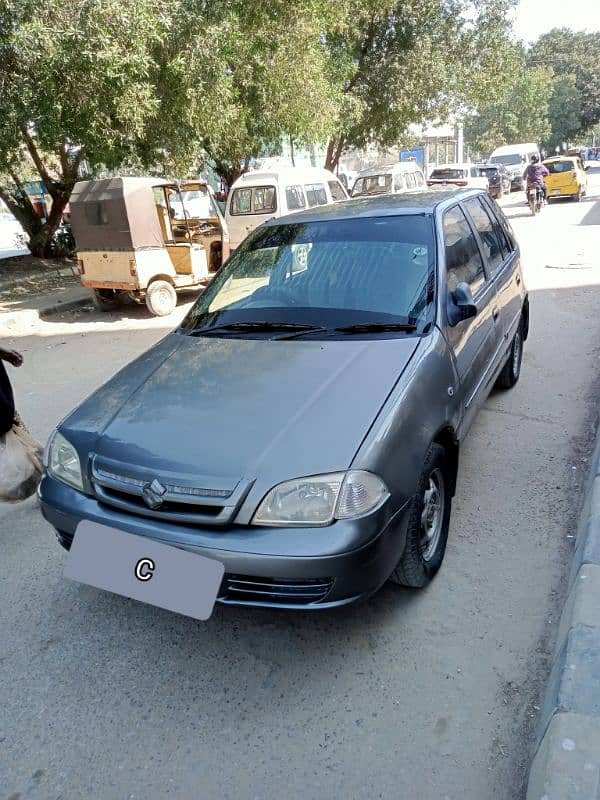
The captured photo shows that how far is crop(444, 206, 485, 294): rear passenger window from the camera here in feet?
10.8

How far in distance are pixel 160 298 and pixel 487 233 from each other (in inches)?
229

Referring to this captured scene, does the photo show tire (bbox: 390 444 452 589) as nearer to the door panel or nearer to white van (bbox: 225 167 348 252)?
the door panel

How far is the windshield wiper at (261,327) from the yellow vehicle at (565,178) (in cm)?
2101

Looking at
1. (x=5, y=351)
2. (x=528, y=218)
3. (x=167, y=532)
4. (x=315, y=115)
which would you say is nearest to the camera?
(x=167, y=532)

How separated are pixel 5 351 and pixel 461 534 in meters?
2.75

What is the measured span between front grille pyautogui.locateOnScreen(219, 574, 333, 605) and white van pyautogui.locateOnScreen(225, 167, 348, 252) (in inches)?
367

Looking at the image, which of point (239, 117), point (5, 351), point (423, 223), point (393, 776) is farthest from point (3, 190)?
point (393, 776)

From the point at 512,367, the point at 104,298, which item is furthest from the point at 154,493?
the point at 104,298

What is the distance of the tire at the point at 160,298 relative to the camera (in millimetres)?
8812

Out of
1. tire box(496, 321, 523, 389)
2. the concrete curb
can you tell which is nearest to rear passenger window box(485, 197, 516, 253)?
tire box(496, 321, 523, 389)

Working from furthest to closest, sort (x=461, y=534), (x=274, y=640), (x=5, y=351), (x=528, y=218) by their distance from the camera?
(x=528, y=218)
(x=5, y=351)
(x=461, y=534)
(x=274, y=640)

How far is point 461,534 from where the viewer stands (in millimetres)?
3201

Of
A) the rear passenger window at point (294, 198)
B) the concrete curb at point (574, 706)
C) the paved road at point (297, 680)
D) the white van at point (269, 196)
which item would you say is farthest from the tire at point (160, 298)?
the concrete curb at point (574, 706)

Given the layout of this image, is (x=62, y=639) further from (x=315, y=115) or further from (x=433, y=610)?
(x=315, y=115)
